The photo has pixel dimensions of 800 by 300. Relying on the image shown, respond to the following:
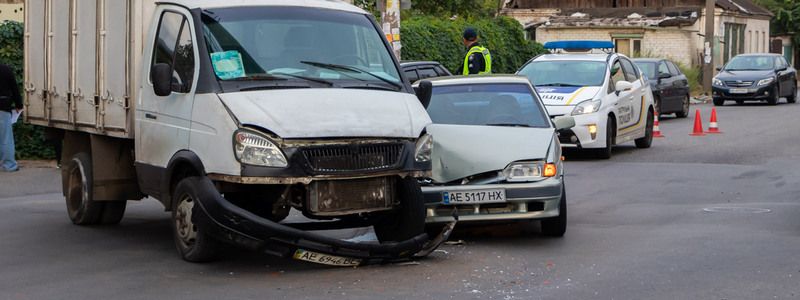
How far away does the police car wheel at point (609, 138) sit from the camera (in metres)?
19.5

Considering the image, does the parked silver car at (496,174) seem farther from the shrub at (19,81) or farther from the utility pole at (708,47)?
the utility pole at (708,47)

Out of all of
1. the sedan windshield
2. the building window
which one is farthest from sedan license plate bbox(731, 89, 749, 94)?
the building window

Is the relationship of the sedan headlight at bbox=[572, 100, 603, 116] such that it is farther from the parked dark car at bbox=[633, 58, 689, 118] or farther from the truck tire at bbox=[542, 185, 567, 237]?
the parked dark car at bbox=[633, 58, 689, 118]

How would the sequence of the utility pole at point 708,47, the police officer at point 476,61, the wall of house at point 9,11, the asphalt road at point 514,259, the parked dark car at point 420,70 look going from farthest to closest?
1. the utility pole at point 708,47
2. the wall of house at point 9,11
3. the parked dark car at point 420,70
4. the police officer at point 476,61
5. the asphalt road at point 514,259

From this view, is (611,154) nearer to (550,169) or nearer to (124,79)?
(550,169)

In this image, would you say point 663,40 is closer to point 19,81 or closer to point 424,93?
point 19,81

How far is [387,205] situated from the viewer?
381 inches

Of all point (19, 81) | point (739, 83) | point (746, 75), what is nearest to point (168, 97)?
point (19, 81)

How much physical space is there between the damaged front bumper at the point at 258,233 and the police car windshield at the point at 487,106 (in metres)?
2.97

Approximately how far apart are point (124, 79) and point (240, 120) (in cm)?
203

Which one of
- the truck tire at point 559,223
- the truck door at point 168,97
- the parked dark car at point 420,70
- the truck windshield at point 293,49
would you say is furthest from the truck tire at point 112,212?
the parked dark car at point 420,70

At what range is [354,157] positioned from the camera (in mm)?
9359

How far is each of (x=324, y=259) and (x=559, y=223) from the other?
8.89 feet

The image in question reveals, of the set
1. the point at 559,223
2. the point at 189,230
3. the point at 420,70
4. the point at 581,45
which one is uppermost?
the point at 581,45
